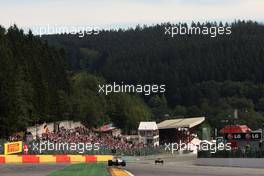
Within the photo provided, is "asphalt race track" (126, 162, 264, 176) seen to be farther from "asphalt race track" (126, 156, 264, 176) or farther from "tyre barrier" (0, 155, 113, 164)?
"tyre barrier" (0, 155, 113, 164)

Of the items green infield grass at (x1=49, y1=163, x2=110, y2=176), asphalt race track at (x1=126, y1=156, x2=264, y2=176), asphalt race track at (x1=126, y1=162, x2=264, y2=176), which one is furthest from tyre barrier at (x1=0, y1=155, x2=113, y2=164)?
asphalt race track at (x1=126, y1=162, x2=264, y2=176)

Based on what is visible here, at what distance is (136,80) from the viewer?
194500mm

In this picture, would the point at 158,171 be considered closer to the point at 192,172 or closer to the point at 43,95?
the point at 192,172

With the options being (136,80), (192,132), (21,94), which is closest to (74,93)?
(192,132)

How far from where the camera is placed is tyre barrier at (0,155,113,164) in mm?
52900

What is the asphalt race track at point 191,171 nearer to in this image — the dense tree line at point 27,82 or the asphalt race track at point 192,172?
the asphalt race track at point 192,172

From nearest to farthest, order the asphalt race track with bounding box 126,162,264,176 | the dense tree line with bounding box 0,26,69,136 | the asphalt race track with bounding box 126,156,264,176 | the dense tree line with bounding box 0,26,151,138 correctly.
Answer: the asphalt race track with bounding box 126,162,264,176 < the asphalt race track with bounding box 126,156,264,176 < the dense tree line with bounding box 0,26,69,136 < the dense tree line with bounding box 0,26,151,138

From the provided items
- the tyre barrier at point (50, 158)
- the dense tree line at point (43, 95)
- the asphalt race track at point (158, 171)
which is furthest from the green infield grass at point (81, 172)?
the dense tree line at point (43, 95)

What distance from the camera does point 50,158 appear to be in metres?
58.4

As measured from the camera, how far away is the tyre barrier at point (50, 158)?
5290cm

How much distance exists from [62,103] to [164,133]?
30911 millimetres

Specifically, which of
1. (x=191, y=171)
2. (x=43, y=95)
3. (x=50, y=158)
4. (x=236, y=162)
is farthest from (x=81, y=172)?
(x=43, y=95)

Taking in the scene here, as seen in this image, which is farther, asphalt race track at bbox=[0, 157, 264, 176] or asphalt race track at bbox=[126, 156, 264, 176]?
asphalt race track at bbox=[126, 156, 264, 176]

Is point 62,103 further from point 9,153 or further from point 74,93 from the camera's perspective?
point 9,153
